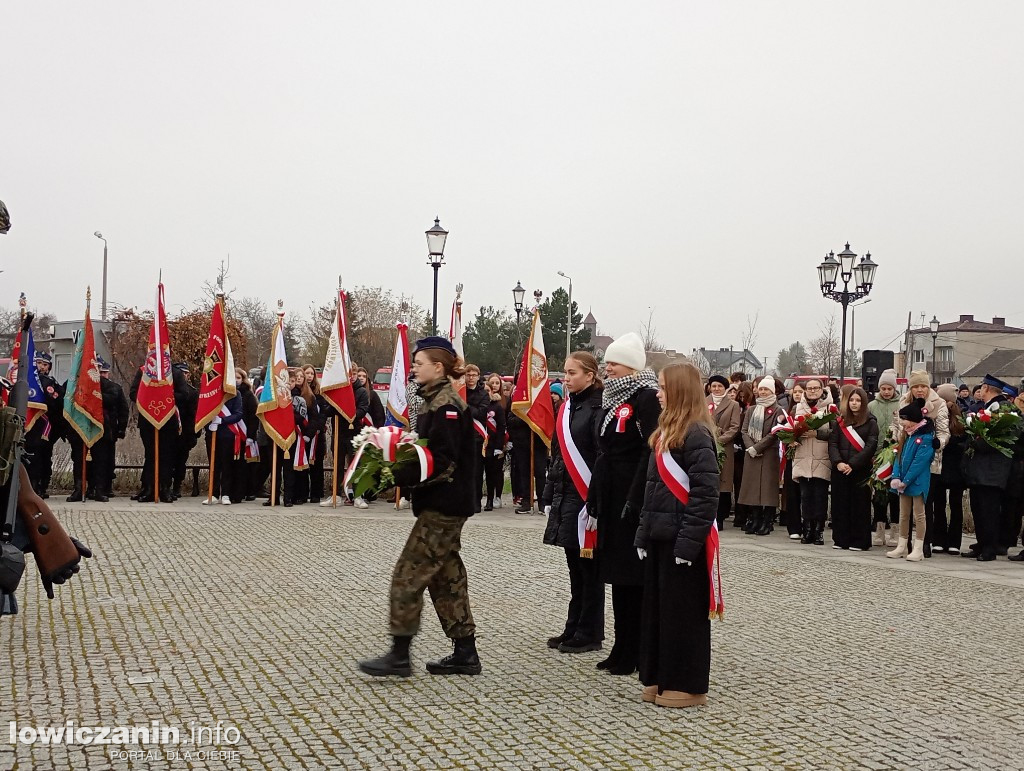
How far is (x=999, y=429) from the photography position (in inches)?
504

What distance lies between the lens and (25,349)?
7.14m

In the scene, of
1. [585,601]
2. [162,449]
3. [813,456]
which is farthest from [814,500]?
[162,449]

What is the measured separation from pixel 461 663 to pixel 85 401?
1165 centimetres

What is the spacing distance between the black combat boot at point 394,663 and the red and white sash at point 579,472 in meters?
1.39

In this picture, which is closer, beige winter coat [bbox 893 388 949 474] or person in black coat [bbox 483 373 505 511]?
beige winter coat [bbox 893 388 949 474]

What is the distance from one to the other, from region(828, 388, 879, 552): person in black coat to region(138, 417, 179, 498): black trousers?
33.0 feet

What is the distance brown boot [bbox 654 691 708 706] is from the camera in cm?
628

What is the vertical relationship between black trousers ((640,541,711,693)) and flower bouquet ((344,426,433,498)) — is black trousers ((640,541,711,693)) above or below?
below

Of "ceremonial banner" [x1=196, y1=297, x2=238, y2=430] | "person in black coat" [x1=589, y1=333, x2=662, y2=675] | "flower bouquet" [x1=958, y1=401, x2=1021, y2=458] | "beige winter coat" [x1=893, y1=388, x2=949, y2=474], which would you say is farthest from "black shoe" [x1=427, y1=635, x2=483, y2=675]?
"ceremonial banner" [x1=196, y1=297, x2=238, y2=430]

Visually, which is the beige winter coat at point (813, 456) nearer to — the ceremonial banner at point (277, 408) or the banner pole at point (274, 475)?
the ceremonial banner at point (277, 408)

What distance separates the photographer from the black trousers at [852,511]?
13.7 meters

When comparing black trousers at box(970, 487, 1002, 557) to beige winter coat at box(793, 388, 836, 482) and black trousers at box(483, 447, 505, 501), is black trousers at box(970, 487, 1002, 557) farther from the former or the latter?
black trousers at box(483, 447, 505, 501)

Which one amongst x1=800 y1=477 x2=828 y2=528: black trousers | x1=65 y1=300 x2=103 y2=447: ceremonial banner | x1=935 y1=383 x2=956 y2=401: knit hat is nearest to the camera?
x1=935 y1=383 x2=956 y2=401: knit hat

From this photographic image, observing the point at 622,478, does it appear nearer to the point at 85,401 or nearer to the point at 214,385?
the point at 214,385
